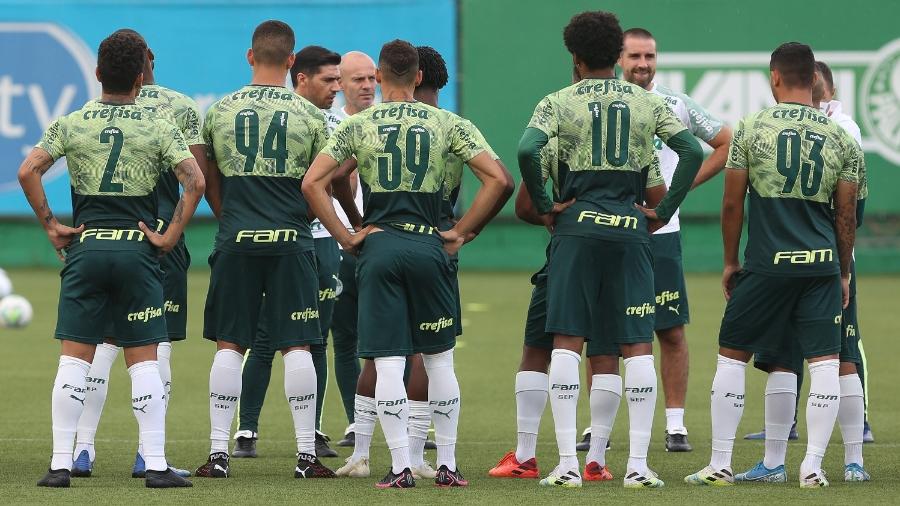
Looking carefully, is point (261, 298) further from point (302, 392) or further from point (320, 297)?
point (320, 297)

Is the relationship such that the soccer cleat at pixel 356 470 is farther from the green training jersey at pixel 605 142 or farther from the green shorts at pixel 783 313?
the green shorts at pixel 783 313

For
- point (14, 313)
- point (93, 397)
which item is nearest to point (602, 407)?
point (93, 397)

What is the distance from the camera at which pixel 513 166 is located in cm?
2086

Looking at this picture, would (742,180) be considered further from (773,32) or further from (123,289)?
(773,32)

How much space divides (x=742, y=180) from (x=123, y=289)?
118 inches

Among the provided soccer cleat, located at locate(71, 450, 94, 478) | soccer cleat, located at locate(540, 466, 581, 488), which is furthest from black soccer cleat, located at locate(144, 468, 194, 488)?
soccer cleat, located at locate(540, 466, 581, 488)

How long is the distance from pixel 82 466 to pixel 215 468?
0.66 meters

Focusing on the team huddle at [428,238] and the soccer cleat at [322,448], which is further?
the soccer cleat at [322,448]

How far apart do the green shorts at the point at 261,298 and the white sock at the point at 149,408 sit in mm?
495

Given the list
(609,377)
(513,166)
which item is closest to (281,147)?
(609,377)

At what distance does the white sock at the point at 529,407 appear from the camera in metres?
7.96

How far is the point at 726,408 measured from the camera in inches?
295

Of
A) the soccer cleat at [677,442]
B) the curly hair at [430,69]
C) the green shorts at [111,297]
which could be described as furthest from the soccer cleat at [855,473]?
the green shorts at [111,297]

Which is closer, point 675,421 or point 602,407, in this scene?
point 602,407
